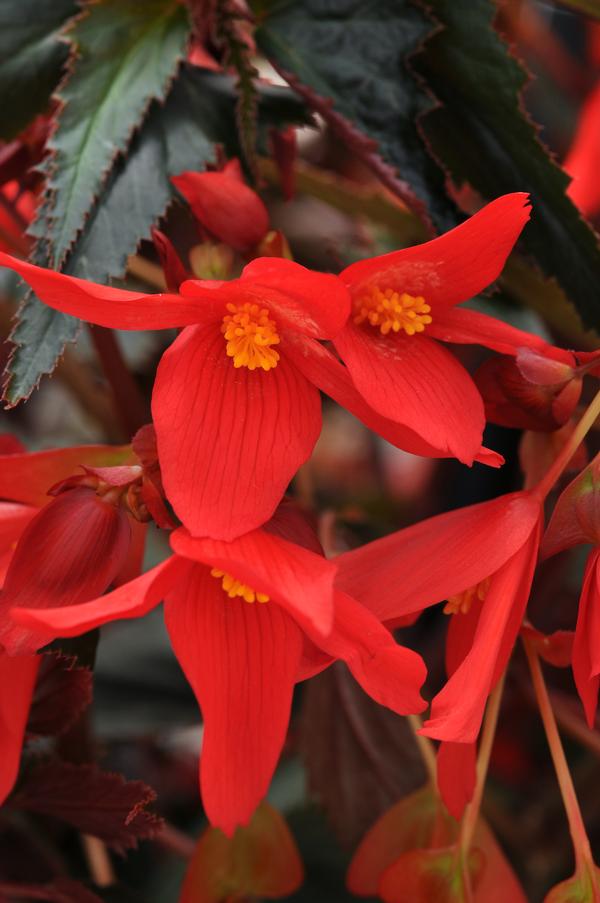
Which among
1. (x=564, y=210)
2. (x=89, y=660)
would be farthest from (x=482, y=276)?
(x=89, y=660)

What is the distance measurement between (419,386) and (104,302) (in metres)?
0.11

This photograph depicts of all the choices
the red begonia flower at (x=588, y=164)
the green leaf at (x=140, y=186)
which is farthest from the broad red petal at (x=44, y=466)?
the red begonia flower at (x=588, y=164)

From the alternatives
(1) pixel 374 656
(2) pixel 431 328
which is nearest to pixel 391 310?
(2) pixel 431 328

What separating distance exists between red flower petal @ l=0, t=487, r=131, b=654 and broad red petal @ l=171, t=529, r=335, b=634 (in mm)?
42

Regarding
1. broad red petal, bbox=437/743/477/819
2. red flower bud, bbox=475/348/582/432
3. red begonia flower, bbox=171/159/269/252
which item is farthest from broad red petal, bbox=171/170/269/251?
broad red petal, bbox=437/743/477/819

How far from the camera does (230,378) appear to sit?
0.36 meters

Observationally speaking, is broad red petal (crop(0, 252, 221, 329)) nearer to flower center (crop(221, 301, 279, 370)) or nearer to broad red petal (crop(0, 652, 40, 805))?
flower center (crop(221, 301, 279, 370))

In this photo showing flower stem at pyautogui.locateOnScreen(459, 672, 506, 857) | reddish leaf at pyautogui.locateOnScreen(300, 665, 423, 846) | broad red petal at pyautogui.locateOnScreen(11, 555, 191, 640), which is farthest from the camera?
reddish leaf at pyautogui.locateOnScreen(300, 665, 423, 846)

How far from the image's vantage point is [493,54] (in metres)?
0.43

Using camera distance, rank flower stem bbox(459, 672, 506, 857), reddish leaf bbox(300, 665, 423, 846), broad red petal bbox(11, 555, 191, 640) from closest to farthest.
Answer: broad red petal bbox(11, 555, 191, 640), flower stem bbox(459, 672, 506, 857), reddish leaf bbox(300, 665, 423, 846)

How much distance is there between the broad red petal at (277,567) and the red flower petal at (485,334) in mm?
102

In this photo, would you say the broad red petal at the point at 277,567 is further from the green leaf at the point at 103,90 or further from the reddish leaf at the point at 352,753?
the reddish leaf at the point at 352,753

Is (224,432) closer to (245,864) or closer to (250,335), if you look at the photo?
(250,335)

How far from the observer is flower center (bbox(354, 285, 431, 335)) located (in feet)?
1.18
